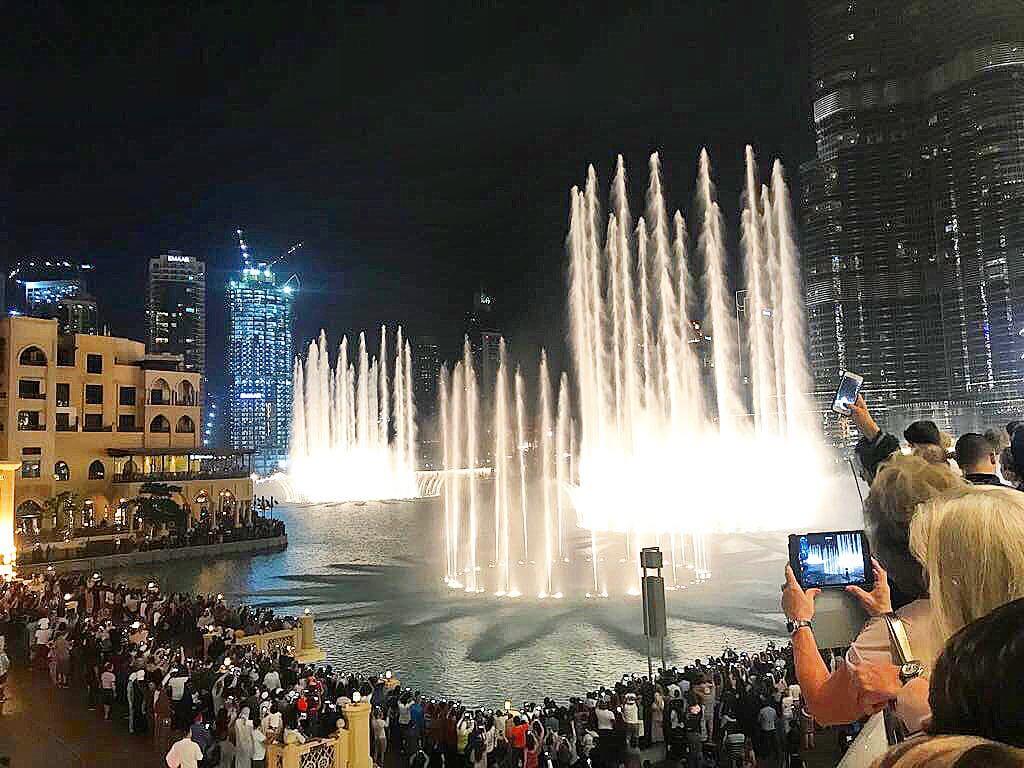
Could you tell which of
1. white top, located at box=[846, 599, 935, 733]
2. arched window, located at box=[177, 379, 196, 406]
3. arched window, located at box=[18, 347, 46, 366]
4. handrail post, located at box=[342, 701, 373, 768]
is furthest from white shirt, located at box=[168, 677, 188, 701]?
arched window, located at box=[177, 379, 196, 406]

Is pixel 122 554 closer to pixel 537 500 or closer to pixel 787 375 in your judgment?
pixel 537 500

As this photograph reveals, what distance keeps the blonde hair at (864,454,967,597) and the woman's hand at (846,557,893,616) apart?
0.08 meters

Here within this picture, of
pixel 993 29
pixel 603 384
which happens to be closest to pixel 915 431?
pixel 603 384

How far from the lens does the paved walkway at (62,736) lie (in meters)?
12.0

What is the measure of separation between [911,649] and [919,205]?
82.5m

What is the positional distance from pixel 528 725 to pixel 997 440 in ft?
24.1

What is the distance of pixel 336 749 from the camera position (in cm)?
1048

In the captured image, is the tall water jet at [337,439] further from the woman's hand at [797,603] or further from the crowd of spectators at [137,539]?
the woman's hand at [797,603]

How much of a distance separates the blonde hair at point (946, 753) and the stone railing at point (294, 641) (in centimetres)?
1812

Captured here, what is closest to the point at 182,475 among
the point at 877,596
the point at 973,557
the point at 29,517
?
the point at 29,517

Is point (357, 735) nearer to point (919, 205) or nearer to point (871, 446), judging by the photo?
point (871, 446)

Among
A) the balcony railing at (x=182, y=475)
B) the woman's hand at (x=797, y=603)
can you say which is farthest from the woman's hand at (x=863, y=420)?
the balcony railing at (x=182, y=475)

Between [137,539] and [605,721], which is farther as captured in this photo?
[137,539]

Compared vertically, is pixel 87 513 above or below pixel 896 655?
below
